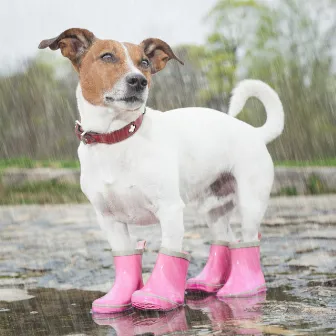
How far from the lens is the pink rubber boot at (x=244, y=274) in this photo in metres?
3.97

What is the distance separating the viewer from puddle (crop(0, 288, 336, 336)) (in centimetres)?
295

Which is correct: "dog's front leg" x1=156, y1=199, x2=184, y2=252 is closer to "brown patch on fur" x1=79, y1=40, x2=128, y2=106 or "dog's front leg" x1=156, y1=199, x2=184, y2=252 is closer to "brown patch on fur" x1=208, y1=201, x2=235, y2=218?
"brown patch on fur" x1=79, y1=40, x2=128, y2=106

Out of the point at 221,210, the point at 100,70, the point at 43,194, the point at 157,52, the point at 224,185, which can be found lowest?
the point at 221,210

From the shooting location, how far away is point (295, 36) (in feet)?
64.3

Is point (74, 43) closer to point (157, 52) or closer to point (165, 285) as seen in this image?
point (157, 52)

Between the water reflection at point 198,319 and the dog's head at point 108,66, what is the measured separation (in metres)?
1.04

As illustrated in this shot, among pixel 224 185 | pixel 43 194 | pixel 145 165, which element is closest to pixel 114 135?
pixel 145 165

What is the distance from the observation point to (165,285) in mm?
3609

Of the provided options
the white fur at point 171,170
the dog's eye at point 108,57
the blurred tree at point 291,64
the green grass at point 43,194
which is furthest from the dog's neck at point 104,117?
the blurred tree at point 291,64

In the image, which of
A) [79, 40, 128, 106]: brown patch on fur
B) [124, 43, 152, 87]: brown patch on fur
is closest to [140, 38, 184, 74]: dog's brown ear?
[124, 43, 152, 87]: brown patch on fur

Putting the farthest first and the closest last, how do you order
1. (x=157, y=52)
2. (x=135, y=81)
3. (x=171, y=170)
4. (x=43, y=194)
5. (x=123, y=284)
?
(x=43, y=194)
(x=157, y=52)
(x=123, y=284)
(x=171, y=170)
(x=135, y=81)

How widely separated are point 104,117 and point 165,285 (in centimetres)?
92

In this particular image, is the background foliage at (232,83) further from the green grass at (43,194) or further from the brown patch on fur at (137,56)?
the brown patch on fur at (137,56)

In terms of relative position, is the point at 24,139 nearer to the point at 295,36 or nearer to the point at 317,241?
the point at 295,36
